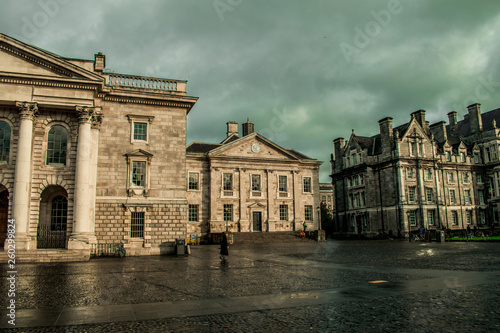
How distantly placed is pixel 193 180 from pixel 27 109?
2816 cm

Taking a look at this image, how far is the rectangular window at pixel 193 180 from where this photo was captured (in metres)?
50.1

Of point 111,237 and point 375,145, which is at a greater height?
point 375,145

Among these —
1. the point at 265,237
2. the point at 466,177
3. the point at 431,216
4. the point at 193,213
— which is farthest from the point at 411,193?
the point at 193,213

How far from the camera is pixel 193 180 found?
5044 cm

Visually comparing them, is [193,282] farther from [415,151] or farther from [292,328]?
[415,151]

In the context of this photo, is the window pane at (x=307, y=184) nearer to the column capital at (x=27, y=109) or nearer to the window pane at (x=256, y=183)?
the window pane at (x=256, y=183)

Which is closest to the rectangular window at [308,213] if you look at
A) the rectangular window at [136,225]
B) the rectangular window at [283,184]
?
the rectangular window at [283,184]

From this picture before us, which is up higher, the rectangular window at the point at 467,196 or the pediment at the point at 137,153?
the pediment at the point at 137,153

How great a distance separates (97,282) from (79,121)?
15406mm

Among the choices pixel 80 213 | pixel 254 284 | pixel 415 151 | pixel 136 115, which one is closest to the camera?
pixel 254 284

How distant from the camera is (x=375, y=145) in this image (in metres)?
59.9

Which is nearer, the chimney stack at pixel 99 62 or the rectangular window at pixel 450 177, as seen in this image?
the chimney stack at pixel 99 62

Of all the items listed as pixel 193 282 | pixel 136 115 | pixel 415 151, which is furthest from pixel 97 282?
pixel 415 151

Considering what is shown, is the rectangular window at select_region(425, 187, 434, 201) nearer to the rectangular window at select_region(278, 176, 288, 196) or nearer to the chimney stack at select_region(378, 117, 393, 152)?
the chimney stack at select_region(378, 117, 393, 152)
